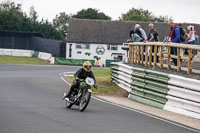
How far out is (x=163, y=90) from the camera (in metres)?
17.8

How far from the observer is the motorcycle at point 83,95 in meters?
15.6

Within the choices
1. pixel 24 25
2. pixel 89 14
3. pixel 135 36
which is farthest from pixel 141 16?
pixel 135 36

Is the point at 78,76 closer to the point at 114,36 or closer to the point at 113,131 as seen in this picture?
the point at 113,131

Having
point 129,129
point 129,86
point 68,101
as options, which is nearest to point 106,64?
point 129,86

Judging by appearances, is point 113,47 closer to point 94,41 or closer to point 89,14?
point 94,41

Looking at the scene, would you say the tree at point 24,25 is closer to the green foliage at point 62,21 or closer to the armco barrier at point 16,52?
the armco barrier at point 16,52

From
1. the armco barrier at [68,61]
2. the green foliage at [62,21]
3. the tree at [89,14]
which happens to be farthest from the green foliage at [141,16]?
the armco barrier at [68,61]

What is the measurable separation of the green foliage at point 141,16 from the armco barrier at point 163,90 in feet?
339

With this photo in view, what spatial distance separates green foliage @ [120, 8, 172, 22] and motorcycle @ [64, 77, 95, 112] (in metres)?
109

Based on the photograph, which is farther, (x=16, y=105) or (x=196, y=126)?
(x=16, y=105)

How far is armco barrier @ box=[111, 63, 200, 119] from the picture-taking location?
609 inches

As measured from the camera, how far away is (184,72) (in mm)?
18562

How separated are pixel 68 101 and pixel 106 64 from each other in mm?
50699

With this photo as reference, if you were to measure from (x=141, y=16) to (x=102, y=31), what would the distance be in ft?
130
